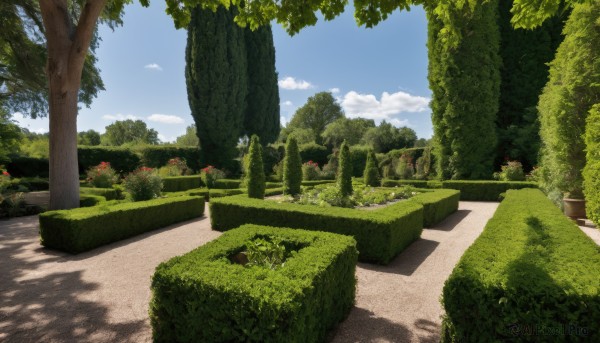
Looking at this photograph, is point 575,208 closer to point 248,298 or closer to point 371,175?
point 371,175

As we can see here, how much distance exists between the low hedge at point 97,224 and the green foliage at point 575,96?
12.7 metres

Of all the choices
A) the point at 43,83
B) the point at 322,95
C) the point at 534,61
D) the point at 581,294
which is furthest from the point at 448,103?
the point at 322,95

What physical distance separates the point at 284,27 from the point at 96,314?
554cm

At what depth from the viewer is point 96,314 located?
3967 mm

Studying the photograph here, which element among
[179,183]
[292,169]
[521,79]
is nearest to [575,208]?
[292,169]

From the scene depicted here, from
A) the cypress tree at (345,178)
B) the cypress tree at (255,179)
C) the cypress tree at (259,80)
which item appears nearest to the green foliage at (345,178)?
the cypress tree at (345,178)

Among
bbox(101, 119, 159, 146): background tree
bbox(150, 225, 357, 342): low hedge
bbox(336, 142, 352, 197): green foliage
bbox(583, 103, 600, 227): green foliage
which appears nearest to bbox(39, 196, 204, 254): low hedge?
bbox(150, 225, 357, 342): low hedge

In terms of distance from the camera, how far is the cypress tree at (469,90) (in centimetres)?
1747

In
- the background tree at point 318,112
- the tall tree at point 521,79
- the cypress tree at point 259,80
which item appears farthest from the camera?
the background tree at point 318,112

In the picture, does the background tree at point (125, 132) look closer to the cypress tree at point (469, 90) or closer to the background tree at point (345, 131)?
the background tree at point (345, 131)

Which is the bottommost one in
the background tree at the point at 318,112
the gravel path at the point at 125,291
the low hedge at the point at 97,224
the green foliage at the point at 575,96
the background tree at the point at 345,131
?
the gravel path at the point at 125,291

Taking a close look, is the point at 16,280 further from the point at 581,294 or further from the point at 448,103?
the point at 448,103

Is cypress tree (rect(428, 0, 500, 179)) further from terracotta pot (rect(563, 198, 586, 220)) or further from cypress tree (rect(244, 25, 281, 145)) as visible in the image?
cypress tree (rect(244, 25, 281, 145))

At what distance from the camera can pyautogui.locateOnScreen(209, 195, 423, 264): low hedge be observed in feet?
20.1
